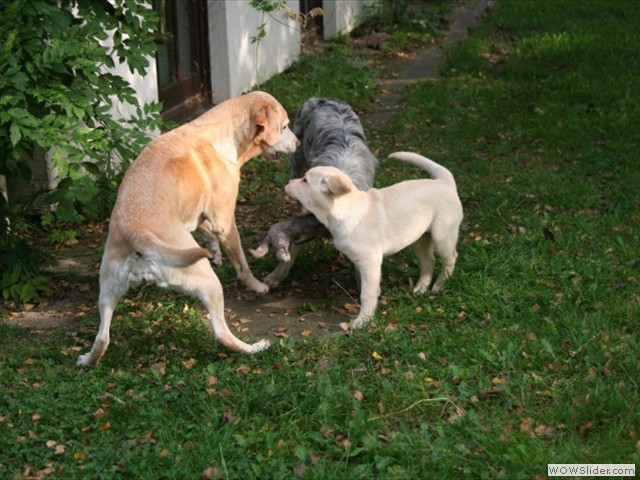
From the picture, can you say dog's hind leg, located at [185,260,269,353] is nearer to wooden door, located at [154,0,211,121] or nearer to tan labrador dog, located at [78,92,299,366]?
tan labrador dog, located at [78,92,299,366]

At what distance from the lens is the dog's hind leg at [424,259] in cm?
638

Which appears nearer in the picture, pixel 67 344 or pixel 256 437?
pixel 256 437

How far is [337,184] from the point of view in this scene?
18.2ft

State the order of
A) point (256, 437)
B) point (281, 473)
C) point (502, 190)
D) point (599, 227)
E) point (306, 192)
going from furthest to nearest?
point (502, 190) → point (599, 227) → point (306, 192) → point (256, 437) → point (281, 473)

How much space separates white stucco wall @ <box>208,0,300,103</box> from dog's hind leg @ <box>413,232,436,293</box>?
4.73m

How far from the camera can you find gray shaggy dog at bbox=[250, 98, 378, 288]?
19.6ft

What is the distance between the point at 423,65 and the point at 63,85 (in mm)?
7666

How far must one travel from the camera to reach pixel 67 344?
571cm

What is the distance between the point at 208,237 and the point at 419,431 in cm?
258

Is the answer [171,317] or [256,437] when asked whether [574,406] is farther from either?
[171,317]

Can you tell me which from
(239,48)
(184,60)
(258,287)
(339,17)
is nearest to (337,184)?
(258,287)

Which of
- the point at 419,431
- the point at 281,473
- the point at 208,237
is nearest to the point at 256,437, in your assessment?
the point at 281,473

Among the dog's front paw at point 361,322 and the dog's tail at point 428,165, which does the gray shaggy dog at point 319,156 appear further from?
the dog's front paw at point 361,322

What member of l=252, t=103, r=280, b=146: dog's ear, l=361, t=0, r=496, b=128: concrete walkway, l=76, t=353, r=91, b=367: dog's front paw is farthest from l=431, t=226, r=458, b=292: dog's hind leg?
l=361, t=0, r=496, b=128: concrete walkway
